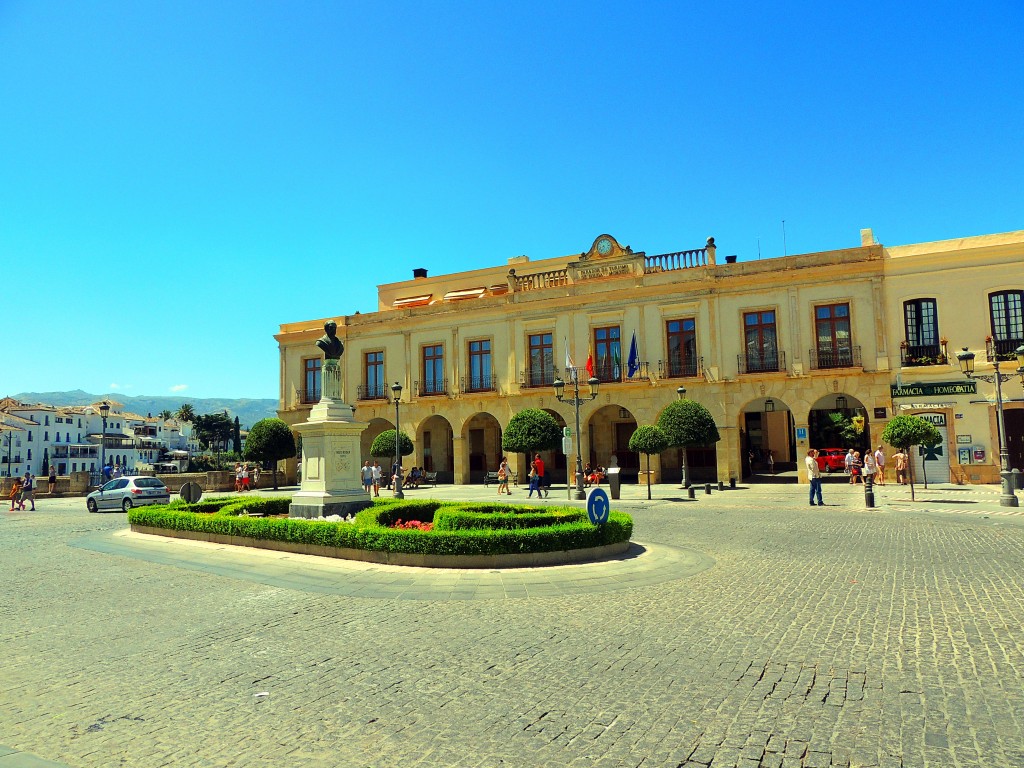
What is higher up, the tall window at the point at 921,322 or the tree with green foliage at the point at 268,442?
the tall window at the point at 921,322

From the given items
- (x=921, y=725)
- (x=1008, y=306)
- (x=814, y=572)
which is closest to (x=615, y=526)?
(x=814, y=572)

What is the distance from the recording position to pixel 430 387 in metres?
38.7

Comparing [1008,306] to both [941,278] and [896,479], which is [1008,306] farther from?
[896,479]

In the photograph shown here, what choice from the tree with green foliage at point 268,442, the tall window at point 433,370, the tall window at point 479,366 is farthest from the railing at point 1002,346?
the tree with green foliage at point 268,442

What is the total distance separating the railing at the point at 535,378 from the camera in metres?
Result: 35.4

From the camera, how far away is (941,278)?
27984 millimetres

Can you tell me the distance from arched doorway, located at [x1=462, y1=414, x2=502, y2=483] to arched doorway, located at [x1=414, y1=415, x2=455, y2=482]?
1292 mm

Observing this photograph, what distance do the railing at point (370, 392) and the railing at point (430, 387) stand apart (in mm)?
2379

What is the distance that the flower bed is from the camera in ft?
34.9

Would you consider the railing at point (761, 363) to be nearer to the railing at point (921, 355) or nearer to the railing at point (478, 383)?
the railing at point (921, 355)

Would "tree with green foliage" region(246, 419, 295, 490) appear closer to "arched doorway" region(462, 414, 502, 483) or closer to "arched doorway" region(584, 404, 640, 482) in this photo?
"arched doorway" region(462, 414, 502, 483)

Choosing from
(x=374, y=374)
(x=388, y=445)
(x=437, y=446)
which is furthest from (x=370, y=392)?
(x=388, y=445)

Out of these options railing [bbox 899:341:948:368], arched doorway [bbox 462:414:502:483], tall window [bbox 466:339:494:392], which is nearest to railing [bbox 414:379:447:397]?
tall window [bbox 466:339:494:392]

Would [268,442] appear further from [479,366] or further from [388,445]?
[479,366]
